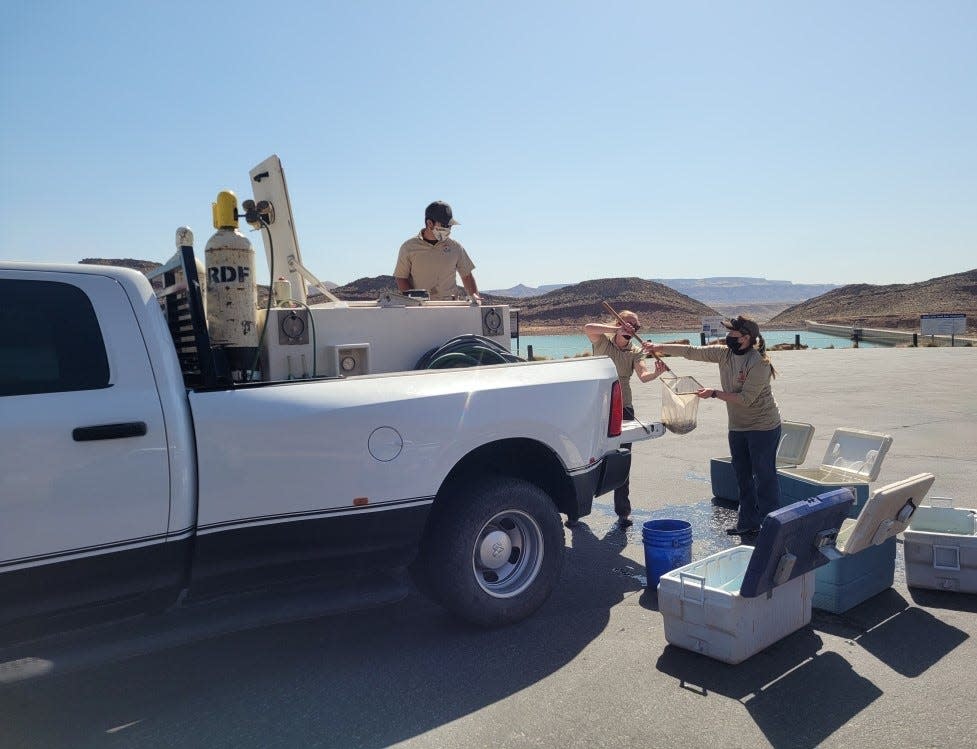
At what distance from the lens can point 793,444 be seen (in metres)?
7.10

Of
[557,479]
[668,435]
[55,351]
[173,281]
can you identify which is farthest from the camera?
[668,435]

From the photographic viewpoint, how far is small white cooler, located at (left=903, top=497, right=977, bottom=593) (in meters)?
4.78

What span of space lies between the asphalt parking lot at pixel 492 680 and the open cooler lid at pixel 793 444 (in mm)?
1829

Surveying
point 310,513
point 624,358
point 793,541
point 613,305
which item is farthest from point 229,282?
point 613,305

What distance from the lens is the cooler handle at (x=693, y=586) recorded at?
156 inches

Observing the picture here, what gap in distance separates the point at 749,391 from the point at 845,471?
4.18 ft

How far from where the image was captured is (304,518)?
376cm

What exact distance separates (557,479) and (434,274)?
8.43 ft

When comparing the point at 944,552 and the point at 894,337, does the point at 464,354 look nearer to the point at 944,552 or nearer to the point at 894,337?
the point at 944,552

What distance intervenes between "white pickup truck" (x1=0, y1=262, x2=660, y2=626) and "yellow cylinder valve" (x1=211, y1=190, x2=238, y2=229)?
0.61 m

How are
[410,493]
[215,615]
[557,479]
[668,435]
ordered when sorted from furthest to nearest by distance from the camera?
[668,435] < [557,479] < [410,493] < [215,615]

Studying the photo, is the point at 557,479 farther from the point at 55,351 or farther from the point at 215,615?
the point at 55,351

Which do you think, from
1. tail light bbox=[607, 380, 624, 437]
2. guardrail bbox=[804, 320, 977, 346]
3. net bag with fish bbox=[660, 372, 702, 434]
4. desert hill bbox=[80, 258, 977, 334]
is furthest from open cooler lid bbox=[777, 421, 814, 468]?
desert hill bbox=[80, 258, 977, 334]

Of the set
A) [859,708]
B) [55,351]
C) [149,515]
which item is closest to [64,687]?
[149,515]
